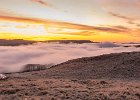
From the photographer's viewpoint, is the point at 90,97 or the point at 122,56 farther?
the point at 122,56

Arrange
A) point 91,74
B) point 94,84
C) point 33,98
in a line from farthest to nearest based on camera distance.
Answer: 1. point 91,74
2. point 94,84
3. point 33,98

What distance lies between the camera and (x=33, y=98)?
1967cm

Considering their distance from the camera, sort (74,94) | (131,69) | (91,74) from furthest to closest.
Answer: (131,69) → (91,74) → (74,94)

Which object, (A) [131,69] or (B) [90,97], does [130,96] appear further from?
(A) [131,69]

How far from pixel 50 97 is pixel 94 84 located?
870 centimetres

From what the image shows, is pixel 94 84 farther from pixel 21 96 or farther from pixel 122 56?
pixel 122 56

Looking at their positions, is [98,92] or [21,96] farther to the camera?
[98,92]

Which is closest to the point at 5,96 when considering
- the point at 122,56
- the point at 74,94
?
the point at 74,94

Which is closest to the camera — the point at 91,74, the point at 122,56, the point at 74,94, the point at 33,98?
the point at 33,98

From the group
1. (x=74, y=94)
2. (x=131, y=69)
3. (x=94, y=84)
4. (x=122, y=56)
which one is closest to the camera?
(x=74, y=94)

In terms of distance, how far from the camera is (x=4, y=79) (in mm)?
31938

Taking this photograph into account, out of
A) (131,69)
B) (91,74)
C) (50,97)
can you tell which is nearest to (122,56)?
(131,69)

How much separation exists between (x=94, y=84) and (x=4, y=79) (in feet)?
32.9

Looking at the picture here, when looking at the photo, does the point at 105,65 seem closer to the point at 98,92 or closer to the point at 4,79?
the point at 4,79
